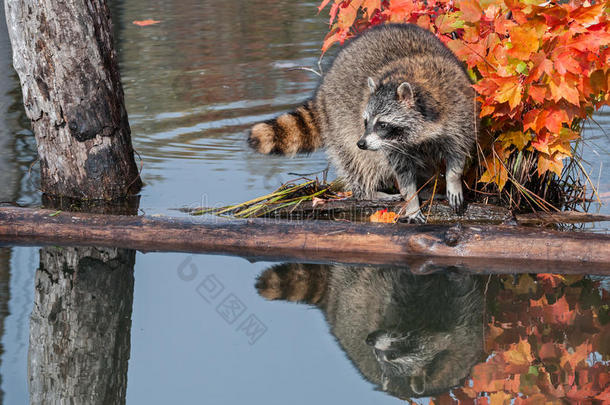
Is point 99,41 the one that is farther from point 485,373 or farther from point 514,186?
point 485,373

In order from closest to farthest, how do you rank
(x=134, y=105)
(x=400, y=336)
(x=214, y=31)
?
1. (x=400, y=336)
2. (x=134, y=105)
3. (x=214, y=31)

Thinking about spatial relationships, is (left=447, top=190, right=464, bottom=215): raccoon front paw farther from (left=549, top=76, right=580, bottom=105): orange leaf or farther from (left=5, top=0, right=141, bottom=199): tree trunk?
(left=5, top=0, right=141, bottom=199): tree trunk

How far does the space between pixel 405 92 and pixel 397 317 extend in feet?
3.77

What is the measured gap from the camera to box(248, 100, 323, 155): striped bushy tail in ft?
13.5

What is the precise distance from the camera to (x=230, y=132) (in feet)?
18.7

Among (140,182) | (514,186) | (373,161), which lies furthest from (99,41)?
(514,186)

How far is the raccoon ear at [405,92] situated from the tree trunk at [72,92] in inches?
58.4

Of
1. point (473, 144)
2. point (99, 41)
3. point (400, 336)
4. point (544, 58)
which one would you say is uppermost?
point (544, 58)

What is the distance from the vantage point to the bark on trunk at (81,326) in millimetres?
2629

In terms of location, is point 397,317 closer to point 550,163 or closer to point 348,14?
point 550,163

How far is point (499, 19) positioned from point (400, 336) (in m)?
1.45

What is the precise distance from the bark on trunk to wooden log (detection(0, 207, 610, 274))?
4.3 inches

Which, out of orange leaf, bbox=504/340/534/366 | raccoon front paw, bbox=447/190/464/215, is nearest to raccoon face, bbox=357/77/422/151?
raccoon front paw, bbox=447/190/464/215

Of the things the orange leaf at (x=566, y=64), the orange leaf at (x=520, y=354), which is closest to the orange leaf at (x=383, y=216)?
the orange leaf at (x=566, y=64)
